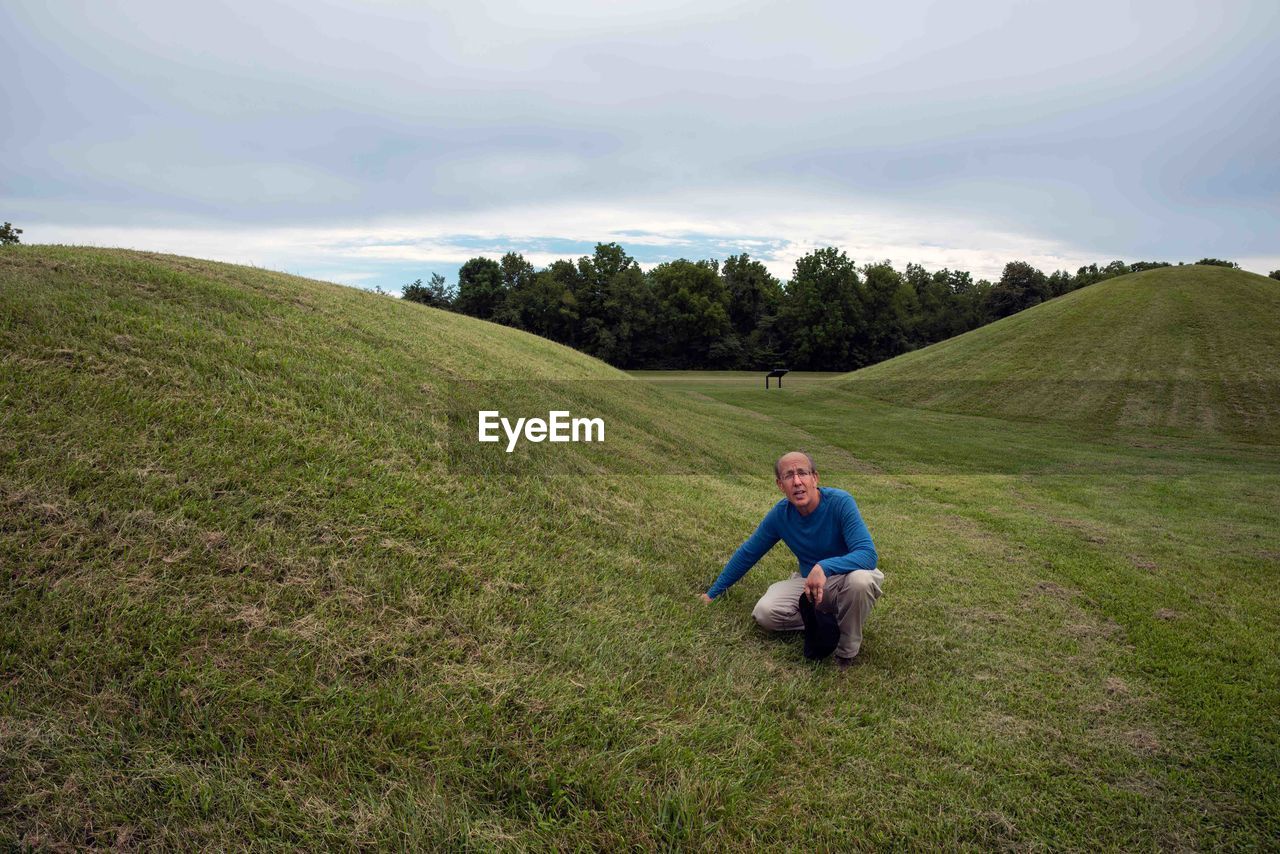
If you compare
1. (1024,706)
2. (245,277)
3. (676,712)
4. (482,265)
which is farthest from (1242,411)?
(482,265)

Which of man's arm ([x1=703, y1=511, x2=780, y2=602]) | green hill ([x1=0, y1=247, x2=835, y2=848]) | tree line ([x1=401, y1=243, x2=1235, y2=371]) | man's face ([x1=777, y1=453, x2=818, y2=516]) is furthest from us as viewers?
tree line ([x1=401, y1=243, x2=1235, y2=371])

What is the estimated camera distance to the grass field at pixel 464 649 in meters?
3.38

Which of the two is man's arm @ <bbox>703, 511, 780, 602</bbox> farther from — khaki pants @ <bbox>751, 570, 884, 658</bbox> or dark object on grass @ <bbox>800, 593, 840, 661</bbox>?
dark object on grass @ <bbox>800, 593, 840, 661</bbox>

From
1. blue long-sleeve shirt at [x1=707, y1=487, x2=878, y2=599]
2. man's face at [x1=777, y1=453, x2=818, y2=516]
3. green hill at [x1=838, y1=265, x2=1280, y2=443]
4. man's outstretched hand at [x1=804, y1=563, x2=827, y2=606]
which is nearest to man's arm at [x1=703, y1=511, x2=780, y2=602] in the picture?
blue long-sleeve shirt at [x1=707, y1=487, x2=878, y2=599]

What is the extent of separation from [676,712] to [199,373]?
5.79 metres

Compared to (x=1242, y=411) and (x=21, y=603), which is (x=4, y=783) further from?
(x=1242, y=411)

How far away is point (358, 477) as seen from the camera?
5.86 metres

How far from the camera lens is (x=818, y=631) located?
4.95 metres

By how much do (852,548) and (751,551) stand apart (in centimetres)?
86

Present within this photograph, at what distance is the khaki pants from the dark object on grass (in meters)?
0.06

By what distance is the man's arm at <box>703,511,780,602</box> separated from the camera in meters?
5.25
